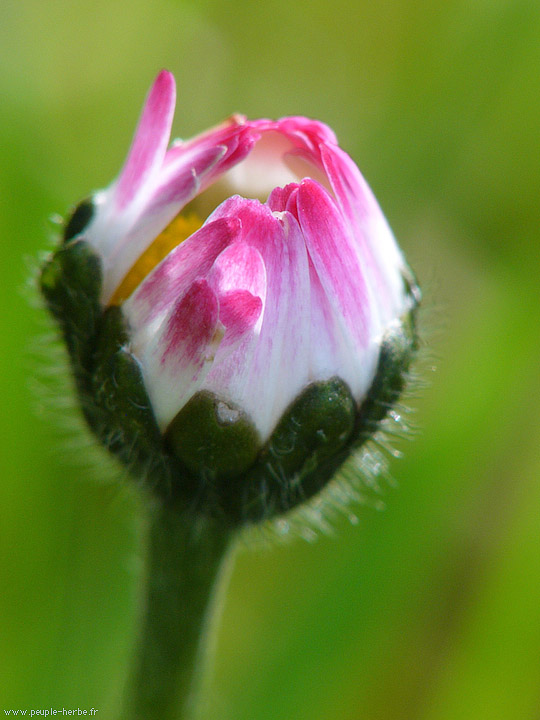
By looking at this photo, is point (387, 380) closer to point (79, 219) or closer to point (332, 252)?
point (332, 252)

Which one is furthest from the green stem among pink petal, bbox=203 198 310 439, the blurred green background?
pink petal, bbox=203 198 310 439

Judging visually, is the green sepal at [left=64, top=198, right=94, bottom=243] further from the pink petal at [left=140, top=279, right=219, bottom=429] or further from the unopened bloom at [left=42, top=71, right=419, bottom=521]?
the pink petal at [left=140, top=279, right=219, bottom=429]

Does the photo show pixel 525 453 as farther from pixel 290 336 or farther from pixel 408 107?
pixel 408 107

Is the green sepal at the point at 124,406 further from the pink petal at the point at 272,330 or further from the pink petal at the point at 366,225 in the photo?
the pink petal at the point at 366,225

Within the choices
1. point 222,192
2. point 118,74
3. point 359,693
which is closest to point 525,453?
point 359,693

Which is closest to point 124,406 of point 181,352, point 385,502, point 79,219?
point 181,352

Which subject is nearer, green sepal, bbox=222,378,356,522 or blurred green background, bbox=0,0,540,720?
green sepal, bbox=222,378,356,522
